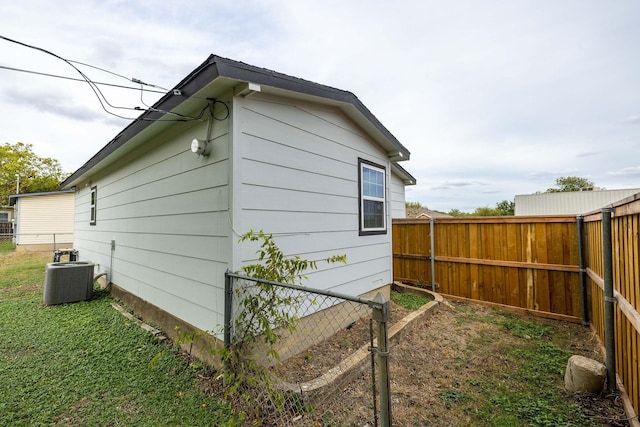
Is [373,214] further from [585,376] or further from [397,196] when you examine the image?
[397,196]

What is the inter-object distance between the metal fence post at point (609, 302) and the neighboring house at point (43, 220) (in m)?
20.0

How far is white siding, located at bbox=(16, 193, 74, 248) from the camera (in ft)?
49.0

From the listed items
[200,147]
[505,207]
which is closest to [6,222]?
[200,147]

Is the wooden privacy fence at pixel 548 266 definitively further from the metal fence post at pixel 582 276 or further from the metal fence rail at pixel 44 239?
the metal fence rail at pixel 44 239

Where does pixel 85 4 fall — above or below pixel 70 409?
above

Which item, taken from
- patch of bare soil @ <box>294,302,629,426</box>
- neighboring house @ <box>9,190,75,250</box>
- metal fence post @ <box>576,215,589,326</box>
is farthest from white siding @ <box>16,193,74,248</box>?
metal fence post @ <box>576,215,589,326</box>

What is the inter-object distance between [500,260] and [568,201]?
1629 cm

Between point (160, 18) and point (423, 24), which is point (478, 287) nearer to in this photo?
point (423, 24)

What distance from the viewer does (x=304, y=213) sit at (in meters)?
3.45

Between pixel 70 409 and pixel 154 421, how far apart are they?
0.80 metres

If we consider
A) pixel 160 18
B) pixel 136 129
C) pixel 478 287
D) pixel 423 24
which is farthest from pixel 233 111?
pixel 478 287

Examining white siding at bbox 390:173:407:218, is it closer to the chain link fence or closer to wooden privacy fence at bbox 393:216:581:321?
wooden privacy fence at bbox 393:216:581:321

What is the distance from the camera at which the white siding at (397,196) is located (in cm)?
1019

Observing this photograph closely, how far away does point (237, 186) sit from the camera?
2.67 meters
